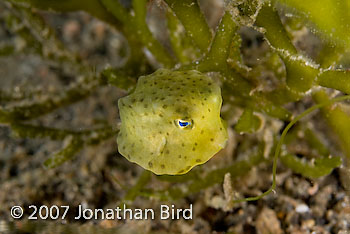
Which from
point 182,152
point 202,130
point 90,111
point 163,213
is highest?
point 202,130

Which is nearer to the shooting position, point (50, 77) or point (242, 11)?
point (242, 11)

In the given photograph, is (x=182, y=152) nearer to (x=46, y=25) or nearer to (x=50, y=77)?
(x=46, y=25)

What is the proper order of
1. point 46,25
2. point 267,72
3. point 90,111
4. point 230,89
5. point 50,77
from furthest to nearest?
point 50,77, point 90,111, point 46,25, point 267,72, point 230,89

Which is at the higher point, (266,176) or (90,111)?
(266,176)

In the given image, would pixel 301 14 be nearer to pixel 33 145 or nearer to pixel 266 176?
pixel 266 176

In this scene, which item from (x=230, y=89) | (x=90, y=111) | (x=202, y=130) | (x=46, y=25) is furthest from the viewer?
(x=90, y=111)

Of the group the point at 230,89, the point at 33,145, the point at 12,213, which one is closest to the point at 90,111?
the point at 33,145

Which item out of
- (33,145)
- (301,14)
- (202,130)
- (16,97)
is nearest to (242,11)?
(301,14)

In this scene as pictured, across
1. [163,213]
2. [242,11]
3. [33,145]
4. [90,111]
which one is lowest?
[33,145]

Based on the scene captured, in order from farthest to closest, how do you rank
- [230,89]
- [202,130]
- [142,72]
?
[142,72] → [230,89] → [202,130]
